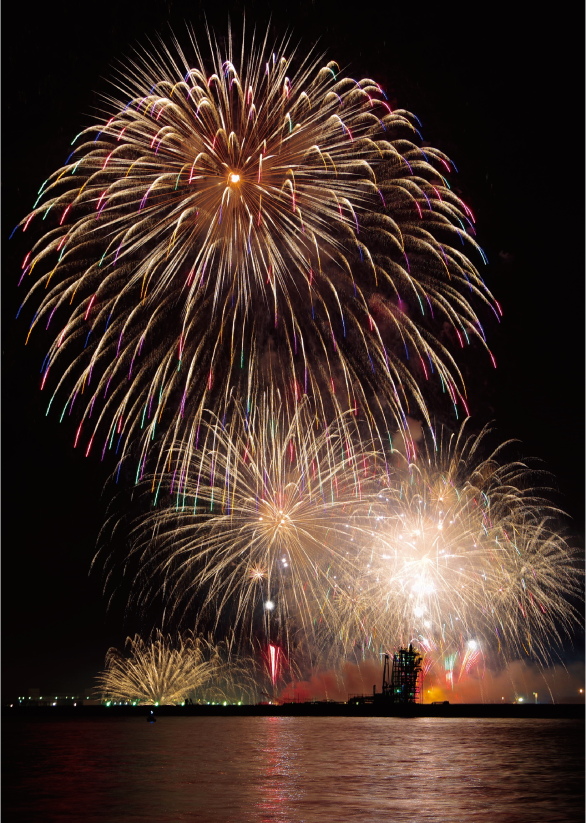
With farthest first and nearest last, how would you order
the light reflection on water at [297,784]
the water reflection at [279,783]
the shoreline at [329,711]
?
the shoreline at [329,711]
the light reflection on water at [297,784]
the water reflection at [279,783]

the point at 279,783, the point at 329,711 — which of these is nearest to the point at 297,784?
the point at 279,783

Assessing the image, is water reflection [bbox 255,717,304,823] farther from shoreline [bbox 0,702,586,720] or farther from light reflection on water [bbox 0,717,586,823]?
shoreline [bbox 0,702,586,720]

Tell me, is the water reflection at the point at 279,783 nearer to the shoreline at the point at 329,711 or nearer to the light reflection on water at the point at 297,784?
the light reflection on water at the point at 297,784

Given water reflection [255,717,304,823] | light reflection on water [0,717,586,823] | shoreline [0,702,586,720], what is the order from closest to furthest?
1. water reflection [255,717,304,823]
2. light reflection on water [0,717,586,823]
3. shoreline [0,702,586,720]

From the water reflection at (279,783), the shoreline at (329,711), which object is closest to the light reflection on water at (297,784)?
the water reflection at (279,783)

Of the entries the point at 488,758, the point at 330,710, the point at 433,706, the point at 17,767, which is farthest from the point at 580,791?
the point at 330,710

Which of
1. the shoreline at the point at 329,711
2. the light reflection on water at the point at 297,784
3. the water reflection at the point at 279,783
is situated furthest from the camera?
the shoreline at the point at 329,711

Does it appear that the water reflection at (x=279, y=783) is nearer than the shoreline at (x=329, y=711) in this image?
Yes

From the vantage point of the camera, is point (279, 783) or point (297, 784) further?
point (279, 783)

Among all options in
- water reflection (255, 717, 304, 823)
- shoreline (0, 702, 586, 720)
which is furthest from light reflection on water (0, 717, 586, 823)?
shoreline (0, 702, 586, 720)

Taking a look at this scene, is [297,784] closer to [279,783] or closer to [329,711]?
[279,783]

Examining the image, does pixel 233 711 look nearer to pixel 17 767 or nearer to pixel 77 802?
pixel 17 767
